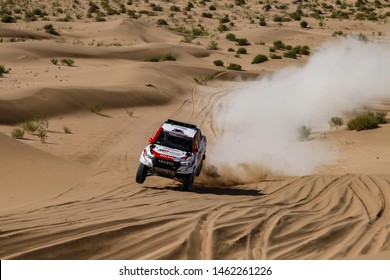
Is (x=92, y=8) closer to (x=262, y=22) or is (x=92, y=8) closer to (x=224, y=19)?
(x=224, y=19)

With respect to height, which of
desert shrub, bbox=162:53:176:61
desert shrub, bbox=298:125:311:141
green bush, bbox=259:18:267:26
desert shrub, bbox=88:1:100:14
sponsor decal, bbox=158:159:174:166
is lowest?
desert shrub, bbox=88:1:100:14

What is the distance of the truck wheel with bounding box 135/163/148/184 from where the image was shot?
55.7 feet

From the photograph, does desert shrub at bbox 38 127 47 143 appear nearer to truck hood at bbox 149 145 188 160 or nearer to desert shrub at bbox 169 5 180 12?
truck hood at bbox 149 145 188 160

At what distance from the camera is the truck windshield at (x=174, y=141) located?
681 inches

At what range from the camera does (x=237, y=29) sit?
2628 inches

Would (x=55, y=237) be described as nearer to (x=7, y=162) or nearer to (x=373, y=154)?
(x=7, y=162)

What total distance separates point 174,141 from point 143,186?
5.03ft

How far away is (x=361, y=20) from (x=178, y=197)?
6372cm

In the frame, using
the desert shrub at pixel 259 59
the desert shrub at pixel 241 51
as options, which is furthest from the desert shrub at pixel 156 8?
the desert shrub at pixel 259 59

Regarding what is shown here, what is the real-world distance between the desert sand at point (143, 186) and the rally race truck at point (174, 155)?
48 cm

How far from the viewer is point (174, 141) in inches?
687

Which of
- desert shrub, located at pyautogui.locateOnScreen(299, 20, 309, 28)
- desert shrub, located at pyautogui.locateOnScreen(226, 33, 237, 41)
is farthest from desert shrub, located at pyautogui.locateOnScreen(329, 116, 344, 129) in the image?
desert shrub, located at pyautogui.locateOnScreen(299, 20, 309, 28)

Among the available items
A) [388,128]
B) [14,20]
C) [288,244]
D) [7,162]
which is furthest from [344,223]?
[14,20]

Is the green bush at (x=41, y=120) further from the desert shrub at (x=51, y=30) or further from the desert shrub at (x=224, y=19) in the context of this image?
the desert shrub at (x=224, y=19)
